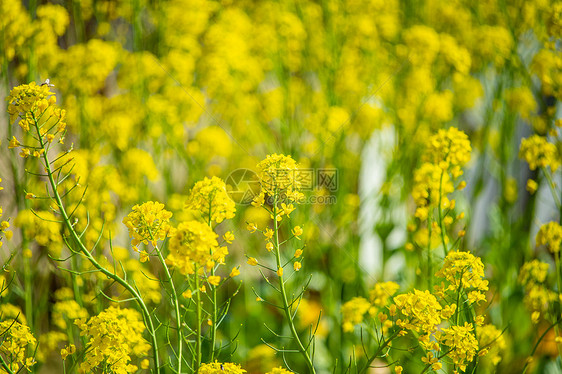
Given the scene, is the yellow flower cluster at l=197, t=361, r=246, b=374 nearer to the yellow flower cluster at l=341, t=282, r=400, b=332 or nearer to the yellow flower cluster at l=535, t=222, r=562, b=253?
the yellow flower cluster at l=341, t=282, r=400, b=332

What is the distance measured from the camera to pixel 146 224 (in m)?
0.69

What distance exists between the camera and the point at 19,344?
0.77 metres

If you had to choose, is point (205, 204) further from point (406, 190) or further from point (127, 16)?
point (127, 16)

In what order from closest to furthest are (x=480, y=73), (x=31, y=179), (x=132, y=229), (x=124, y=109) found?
(x=132, y=229) < (x=31, y=179) < (x=124, y=109) < (x=480, y=73)

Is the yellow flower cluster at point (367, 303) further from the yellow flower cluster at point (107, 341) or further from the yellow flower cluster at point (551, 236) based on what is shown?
the yellow flower cluster at point (107, 341)

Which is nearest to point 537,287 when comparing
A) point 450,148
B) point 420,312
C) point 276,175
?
point 450,148

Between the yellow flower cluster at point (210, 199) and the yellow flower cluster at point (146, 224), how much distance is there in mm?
44

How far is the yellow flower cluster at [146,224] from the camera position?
0.69 m

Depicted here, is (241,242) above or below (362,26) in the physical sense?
below

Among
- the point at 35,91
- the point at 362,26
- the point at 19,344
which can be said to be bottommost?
the point at 19,344

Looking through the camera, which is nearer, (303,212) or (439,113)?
(303,212)

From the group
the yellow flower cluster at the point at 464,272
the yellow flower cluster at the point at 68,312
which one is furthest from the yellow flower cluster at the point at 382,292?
the yellow flower cluster at the point at 68,312

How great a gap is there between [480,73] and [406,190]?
79cm

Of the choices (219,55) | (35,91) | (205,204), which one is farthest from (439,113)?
(35,91)
